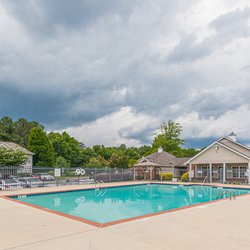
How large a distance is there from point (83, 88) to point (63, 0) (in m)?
9.87

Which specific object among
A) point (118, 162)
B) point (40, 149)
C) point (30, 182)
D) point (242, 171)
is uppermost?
point (40, 149)

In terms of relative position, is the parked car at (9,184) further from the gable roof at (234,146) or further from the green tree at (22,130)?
the green tree at (22,130)

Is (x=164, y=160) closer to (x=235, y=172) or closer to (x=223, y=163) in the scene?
(x=223, y=163)

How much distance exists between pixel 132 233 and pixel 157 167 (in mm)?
29550

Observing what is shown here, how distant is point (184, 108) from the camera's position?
97.7 feet

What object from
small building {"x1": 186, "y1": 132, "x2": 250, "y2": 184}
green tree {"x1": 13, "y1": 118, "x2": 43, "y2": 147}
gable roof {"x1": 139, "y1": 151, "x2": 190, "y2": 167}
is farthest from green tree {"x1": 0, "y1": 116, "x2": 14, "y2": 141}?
small building {"x1": 186, "y1": 132, "x2": 250, "y2": 184}

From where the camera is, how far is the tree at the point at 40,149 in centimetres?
4800

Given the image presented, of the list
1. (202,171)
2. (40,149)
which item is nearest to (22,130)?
(40,149)

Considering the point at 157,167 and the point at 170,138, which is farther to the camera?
the point at 170,138

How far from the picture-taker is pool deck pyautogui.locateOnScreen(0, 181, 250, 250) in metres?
5.74

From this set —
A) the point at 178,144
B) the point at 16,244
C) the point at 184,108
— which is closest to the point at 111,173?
the point at 184,108

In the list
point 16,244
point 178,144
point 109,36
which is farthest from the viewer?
point 178,144

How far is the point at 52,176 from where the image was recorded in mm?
27734

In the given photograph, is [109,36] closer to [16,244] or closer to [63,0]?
[63,0]
